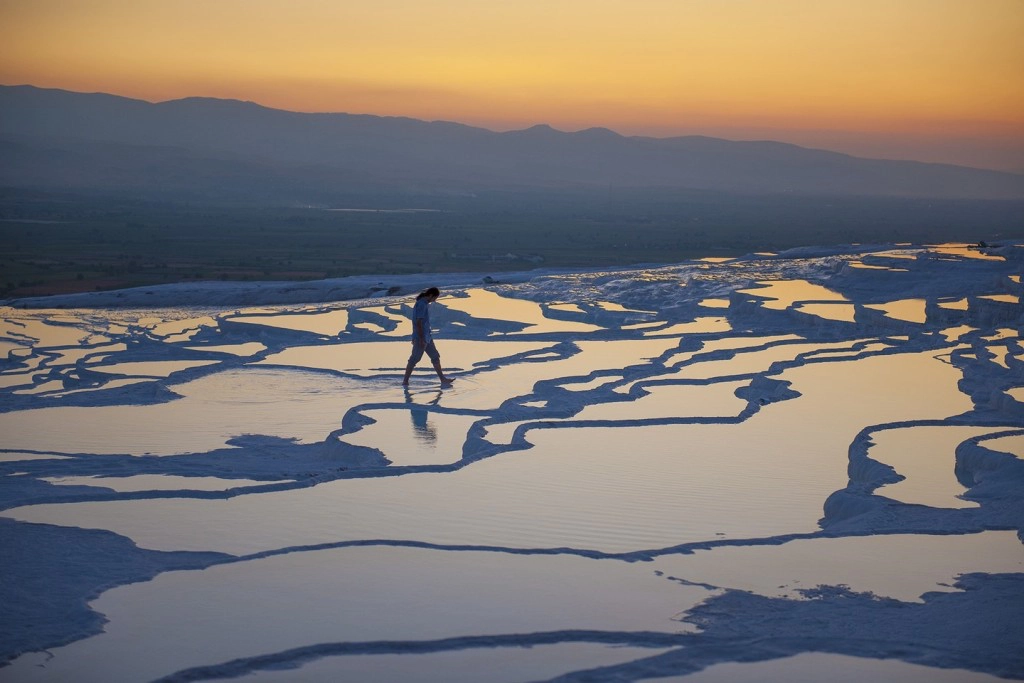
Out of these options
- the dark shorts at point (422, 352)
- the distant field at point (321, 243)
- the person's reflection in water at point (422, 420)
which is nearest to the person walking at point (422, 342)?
the dark shorts at point (422, 352)

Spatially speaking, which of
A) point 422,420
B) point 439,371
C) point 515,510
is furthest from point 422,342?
point 515,510

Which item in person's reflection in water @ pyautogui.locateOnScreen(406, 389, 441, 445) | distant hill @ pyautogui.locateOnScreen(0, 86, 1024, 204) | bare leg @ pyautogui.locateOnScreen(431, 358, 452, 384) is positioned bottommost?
person's reflection in water @ pyautogui.locateOnScreen(406, 389, 441, 445)

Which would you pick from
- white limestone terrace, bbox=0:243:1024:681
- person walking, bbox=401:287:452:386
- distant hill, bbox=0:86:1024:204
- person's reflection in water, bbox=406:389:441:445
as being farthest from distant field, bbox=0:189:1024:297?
distant hill, bbox=0:86:1024:204

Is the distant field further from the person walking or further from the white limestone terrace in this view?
the white limestone terrace

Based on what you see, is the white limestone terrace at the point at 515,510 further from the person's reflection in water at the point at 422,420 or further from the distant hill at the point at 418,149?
the distant hill at the point at 418,149

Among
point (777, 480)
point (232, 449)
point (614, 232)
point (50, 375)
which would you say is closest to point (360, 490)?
point (232, 449)
